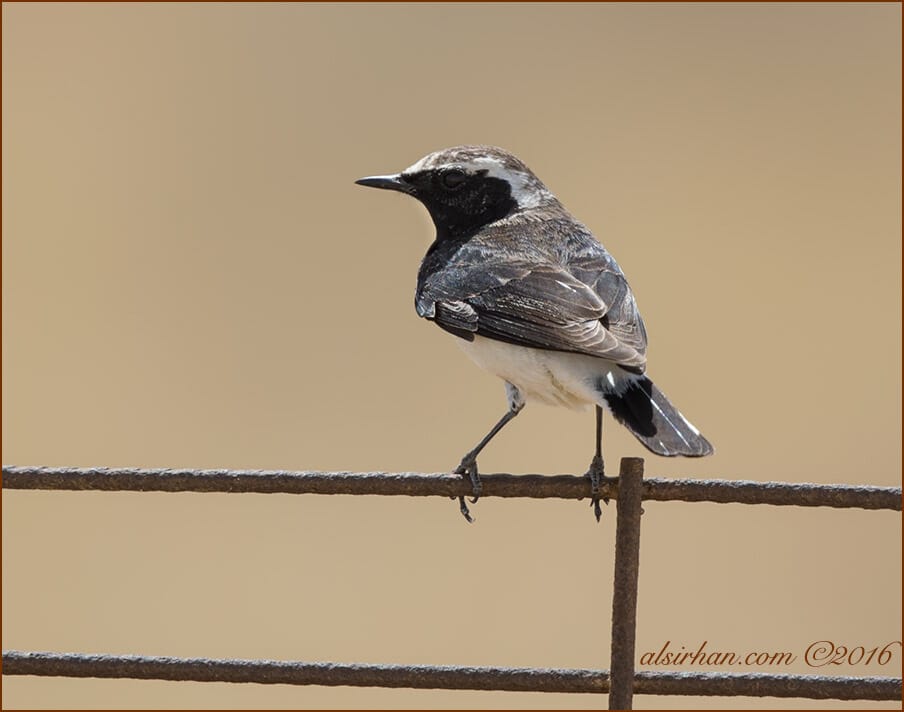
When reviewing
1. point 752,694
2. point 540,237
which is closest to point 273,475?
point 752,694

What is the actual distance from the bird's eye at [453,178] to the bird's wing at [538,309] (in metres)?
0.54

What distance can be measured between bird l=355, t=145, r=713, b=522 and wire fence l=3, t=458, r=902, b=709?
68 centimetres

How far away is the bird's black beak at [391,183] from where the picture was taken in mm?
4758

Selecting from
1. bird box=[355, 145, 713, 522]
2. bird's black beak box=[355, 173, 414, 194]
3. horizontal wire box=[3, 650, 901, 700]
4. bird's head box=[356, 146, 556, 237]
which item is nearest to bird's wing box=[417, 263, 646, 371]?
bird box=[355, 145, 713, 522]

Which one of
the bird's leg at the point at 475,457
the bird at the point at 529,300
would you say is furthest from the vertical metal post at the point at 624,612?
the bird at the point at 529,300

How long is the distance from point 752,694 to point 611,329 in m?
1.46

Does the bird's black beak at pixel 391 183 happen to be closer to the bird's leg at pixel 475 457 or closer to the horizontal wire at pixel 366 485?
the bird's leg at pixel 475 457

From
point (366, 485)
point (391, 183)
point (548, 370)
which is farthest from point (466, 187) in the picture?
point (366, 485)

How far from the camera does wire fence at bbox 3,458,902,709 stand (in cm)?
249

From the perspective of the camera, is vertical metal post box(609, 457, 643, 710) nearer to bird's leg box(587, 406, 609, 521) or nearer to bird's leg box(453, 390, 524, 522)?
bird's leg box(587, 406, 609, 521)

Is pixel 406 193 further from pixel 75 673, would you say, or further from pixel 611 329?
pixel 75 673

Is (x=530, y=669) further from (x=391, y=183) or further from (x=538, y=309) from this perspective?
(x=391, y=183)

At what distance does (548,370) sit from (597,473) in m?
0.44

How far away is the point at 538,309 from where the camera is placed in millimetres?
3799
